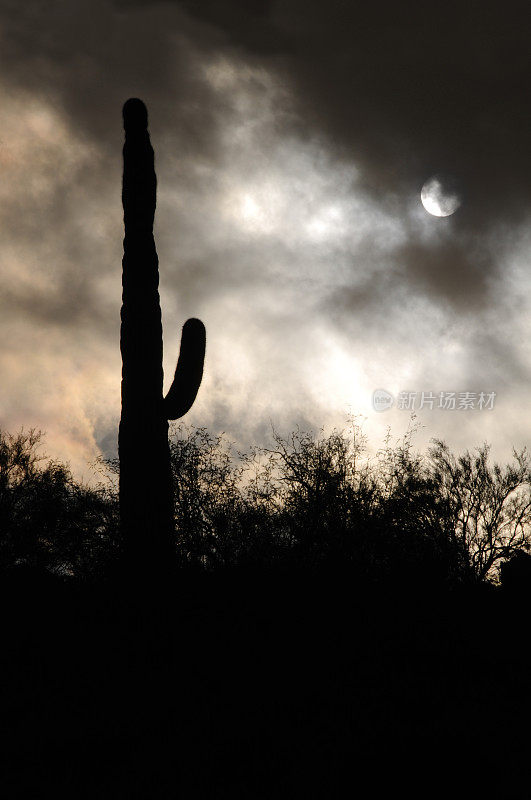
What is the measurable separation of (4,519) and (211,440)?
11466mm

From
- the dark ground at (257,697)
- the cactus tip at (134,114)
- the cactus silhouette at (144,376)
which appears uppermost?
the cactus tip at (134,114)

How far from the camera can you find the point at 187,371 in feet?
29.6

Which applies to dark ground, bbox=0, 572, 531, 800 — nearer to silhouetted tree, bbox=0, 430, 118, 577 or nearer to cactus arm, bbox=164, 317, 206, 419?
cactus arm, bbox=164, 317, 206, 419

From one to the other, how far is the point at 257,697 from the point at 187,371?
5059 mm

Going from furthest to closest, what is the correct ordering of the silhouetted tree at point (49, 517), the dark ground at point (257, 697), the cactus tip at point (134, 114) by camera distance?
the silhouetted tree at point (49, 517) → the cactus tip at point (134, 114) → the dark ground at point (257, 697)

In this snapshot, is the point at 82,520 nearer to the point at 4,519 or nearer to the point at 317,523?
the point at 4,519

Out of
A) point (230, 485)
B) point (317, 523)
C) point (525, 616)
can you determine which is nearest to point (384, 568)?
point (317, 523)

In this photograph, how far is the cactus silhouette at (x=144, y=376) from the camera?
793cm

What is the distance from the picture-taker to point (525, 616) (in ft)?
34.1

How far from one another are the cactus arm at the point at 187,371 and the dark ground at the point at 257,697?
2.87 m

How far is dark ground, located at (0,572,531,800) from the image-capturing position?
5.46 metres

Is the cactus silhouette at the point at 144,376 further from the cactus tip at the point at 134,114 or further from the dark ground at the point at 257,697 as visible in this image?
the dark ground at the point at 257,697

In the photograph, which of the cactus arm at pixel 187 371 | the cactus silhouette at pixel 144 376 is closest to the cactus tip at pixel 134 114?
the cactus silhouette at pixel 144 376

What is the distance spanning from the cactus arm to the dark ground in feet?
9.41
